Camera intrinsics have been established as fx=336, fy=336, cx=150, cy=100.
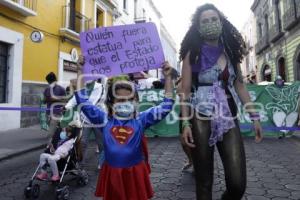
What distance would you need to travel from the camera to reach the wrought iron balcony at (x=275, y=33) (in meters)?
23.1

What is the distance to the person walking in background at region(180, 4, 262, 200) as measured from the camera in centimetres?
248

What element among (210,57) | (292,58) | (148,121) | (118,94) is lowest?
(148,121)

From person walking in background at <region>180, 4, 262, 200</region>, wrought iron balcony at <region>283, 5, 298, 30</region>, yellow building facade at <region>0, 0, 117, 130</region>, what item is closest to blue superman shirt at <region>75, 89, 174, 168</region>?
person walking in background at <region>180, 4, 262, 200</region>

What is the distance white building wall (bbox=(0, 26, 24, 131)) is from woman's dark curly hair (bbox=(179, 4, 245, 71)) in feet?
31.5

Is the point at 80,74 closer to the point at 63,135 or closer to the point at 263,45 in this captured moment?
the point at 63,135

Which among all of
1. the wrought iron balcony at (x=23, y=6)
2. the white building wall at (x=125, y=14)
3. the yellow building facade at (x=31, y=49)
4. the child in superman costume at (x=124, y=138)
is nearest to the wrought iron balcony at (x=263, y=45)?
the white building wall at (x=125, y=14)

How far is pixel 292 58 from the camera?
20328 mm

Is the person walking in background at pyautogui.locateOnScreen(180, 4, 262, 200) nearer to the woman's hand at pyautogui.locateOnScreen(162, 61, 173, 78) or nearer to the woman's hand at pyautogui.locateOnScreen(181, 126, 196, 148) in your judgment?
the woman's hand at pyautogui.locateOnScreen(181, 126, 196, 148)

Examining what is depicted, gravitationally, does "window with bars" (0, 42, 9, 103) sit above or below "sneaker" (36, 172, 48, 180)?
above

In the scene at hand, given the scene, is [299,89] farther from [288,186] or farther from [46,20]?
[46,20]

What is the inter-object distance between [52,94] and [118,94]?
561cm

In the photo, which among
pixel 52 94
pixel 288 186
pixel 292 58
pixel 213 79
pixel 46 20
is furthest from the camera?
pixel 292 58

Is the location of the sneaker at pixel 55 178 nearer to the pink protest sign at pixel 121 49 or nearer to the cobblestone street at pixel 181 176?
the cobblestone street at pixel 181 176

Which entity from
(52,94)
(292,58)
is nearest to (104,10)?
(292,58)
